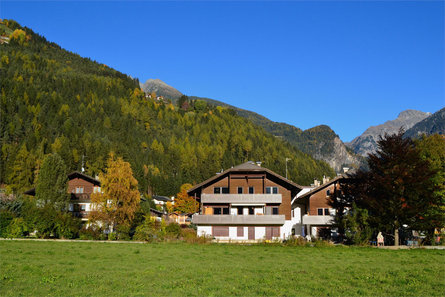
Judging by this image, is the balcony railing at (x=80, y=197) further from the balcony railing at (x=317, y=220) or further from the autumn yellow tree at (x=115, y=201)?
the balcony railing at (x=317, y=220)

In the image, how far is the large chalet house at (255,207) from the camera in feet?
154

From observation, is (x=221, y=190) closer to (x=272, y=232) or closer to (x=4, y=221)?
(x=272, y=232)

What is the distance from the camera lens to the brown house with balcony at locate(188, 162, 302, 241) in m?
47.0

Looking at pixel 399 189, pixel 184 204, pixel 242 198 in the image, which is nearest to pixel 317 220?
pixel 242 198

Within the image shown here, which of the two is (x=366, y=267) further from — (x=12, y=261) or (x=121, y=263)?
(x=12, y=261)

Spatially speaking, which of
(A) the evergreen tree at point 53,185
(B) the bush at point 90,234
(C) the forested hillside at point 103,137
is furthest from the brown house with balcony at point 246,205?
(C) the forested hillside at point 103,137

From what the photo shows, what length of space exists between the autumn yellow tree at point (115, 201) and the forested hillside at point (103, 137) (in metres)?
52.9

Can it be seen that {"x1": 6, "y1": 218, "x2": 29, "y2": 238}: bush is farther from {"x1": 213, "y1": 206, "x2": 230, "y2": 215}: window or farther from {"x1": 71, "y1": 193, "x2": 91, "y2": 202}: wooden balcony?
{"x1": 71, "y1": 193, "x2": 91, "y2": 202}: wooden balcony

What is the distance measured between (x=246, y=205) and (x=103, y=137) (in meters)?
110

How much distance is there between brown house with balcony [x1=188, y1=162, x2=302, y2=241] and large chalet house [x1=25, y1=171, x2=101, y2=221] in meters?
22.0

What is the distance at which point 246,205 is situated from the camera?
49.0 metres

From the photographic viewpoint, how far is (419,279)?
49.1 feet

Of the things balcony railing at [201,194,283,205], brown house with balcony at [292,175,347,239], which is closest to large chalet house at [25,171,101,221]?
balcony railing at [201,194,283,205]

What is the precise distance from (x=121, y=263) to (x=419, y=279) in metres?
13.1
